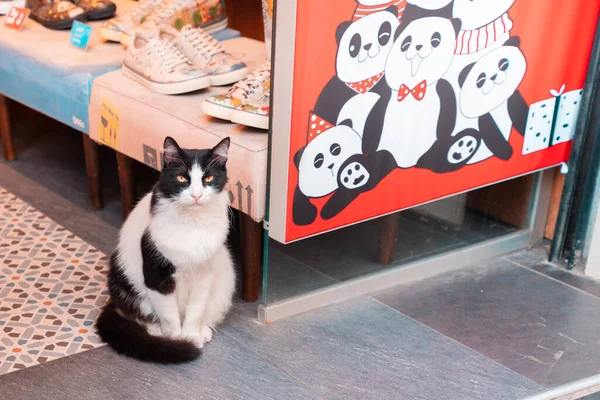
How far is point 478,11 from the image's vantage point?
182 cm

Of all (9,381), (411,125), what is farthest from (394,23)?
(9,381)

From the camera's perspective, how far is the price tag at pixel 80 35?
7.86ft

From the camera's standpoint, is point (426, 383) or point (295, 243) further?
point (295, 243)

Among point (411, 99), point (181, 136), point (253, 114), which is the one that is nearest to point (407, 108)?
point (411, 99)

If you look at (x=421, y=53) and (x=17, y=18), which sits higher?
(x=421, y=53)

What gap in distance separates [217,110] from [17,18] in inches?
45.4

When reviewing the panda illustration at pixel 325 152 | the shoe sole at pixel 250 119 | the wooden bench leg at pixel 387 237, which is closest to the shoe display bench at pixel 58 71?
the shoe sole at pixel 250 119

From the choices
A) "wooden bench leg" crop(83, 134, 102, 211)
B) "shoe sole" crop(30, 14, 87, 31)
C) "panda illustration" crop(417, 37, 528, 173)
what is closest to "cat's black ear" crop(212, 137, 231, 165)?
"panda illustration" crop(417, 37, 528, 173)

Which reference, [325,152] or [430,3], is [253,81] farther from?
[430,3]

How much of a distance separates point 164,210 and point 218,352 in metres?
0.40

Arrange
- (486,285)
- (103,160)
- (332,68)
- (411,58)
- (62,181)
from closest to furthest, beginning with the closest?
(332,68) → (411,58) → (486,285) → (62,181) → (103,160)

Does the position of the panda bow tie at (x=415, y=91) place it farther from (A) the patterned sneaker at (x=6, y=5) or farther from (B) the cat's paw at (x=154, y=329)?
(A) the patterned sneaker at (x=6, y=5)

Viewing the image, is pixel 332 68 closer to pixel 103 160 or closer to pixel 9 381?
pixel 9 381

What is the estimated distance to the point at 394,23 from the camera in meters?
1.68
